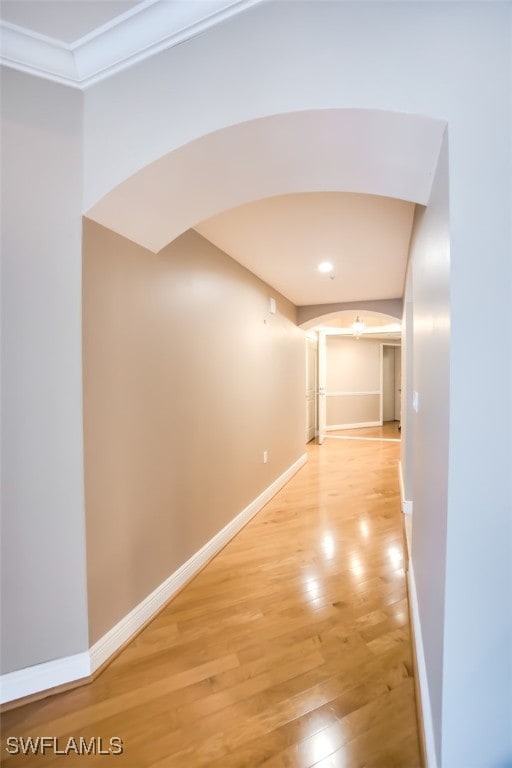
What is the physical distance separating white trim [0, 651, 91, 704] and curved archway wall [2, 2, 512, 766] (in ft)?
0.12

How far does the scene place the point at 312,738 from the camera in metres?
1.21

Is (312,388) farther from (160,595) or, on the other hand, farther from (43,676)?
(43,676)

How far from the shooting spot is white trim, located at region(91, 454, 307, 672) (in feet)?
5.13

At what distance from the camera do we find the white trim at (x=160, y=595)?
5.13 ft

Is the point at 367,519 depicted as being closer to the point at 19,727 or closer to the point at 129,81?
the point at 19,727

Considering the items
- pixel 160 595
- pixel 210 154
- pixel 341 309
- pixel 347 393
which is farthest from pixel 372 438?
pixel 210 154

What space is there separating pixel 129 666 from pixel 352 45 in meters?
2.53

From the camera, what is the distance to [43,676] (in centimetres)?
141

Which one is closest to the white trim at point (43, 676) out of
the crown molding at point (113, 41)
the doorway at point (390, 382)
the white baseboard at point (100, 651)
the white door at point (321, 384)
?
the white baseboard at point (100, 651)

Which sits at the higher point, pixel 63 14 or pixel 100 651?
pixel 63 14

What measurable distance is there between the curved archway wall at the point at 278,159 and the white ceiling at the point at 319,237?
0.82 metres

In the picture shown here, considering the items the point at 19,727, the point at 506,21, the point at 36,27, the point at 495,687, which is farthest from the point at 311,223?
the point at 19,727

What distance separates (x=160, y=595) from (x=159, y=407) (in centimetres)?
108

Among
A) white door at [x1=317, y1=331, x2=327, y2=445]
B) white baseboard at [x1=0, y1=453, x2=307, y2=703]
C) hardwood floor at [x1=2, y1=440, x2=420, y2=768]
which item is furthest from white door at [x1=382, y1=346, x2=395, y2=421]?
white baseboard at [x1=0, y1=453, x2=307, y2=703]
